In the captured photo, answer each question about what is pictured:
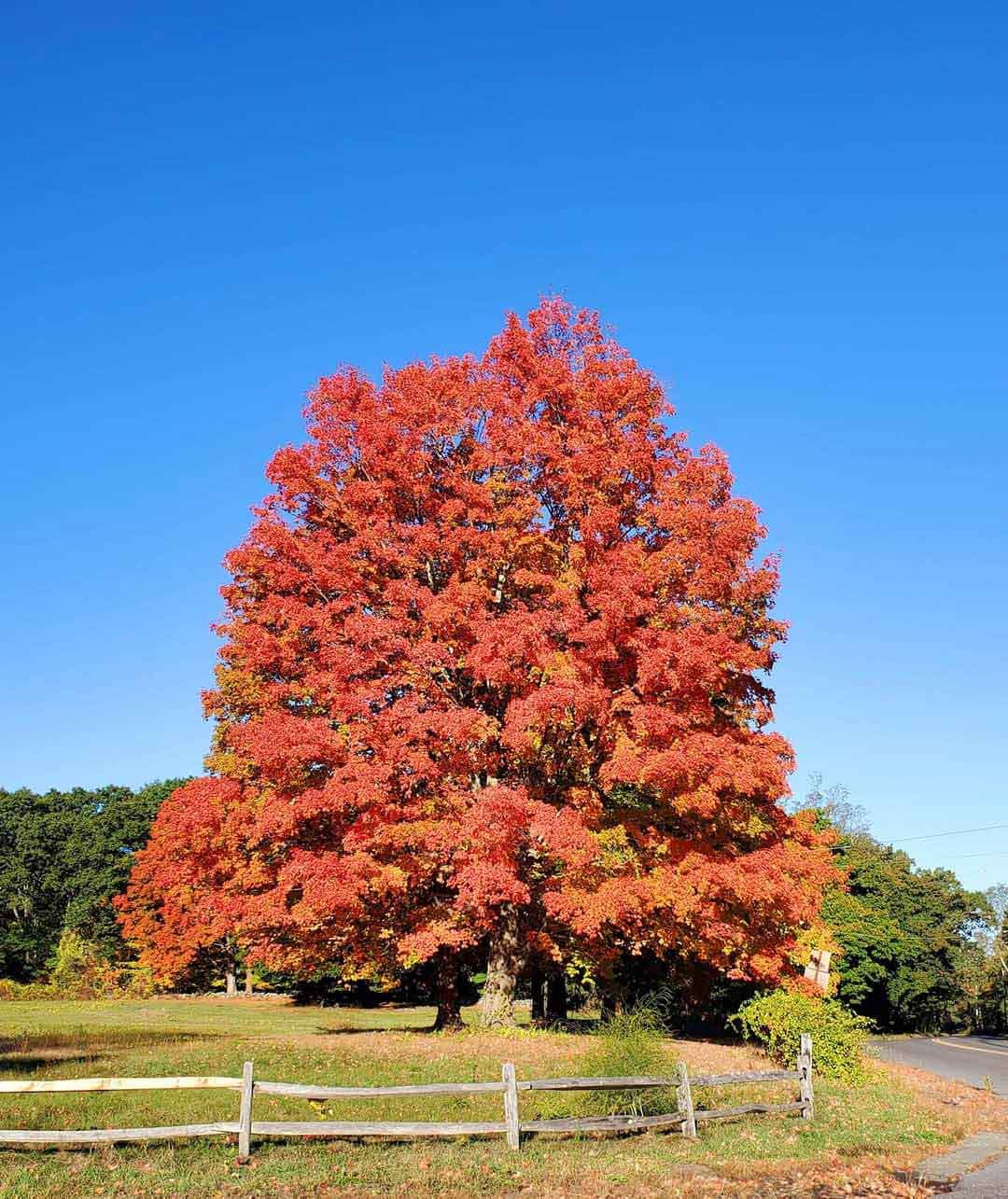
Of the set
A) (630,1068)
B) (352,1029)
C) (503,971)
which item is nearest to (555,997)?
(503,971)

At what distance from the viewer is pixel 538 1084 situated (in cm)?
1311

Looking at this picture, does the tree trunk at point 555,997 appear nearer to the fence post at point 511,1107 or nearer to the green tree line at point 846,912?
the green tree line at point 846,912

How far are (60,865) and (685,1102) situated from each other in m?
71.2

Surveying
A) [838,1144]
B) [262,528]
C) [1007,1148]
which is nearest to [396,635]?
[262,528]

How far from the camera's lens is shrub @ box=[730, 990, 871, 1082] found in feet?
65.9

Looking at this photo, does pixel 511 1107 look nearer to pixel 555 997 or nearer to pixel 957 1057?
pixel 555 997

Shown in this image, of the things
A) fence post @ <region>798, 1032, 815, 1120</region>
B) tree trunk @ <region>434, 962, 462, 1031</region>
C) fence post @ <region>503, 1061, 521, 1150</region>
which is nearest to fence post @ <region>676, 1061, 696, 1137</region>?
fence post @ <region>503, 1061, 521, 1150</region>

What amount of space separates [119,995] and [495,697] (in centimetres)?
4084

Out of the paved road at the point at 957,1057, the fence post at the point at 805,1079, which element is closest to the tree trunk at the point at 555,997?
the paved road at the point at 957,1057

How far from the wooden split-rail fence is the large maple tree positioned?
582 cm

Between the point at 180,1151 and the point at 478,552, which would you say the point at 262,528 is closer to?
the point at 478,552

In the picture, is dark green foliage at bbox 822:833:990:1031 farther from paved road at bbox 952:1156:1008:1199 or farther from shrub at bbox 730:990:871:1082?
paved road at bbox 952:1156:1008:1199

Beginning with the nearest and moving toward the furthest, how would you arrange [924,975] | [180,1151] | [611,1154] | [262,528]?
[180,1151]
[611,1154]
[262,528]
[924,975]

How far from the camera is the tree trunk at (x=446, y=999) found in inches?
1007
